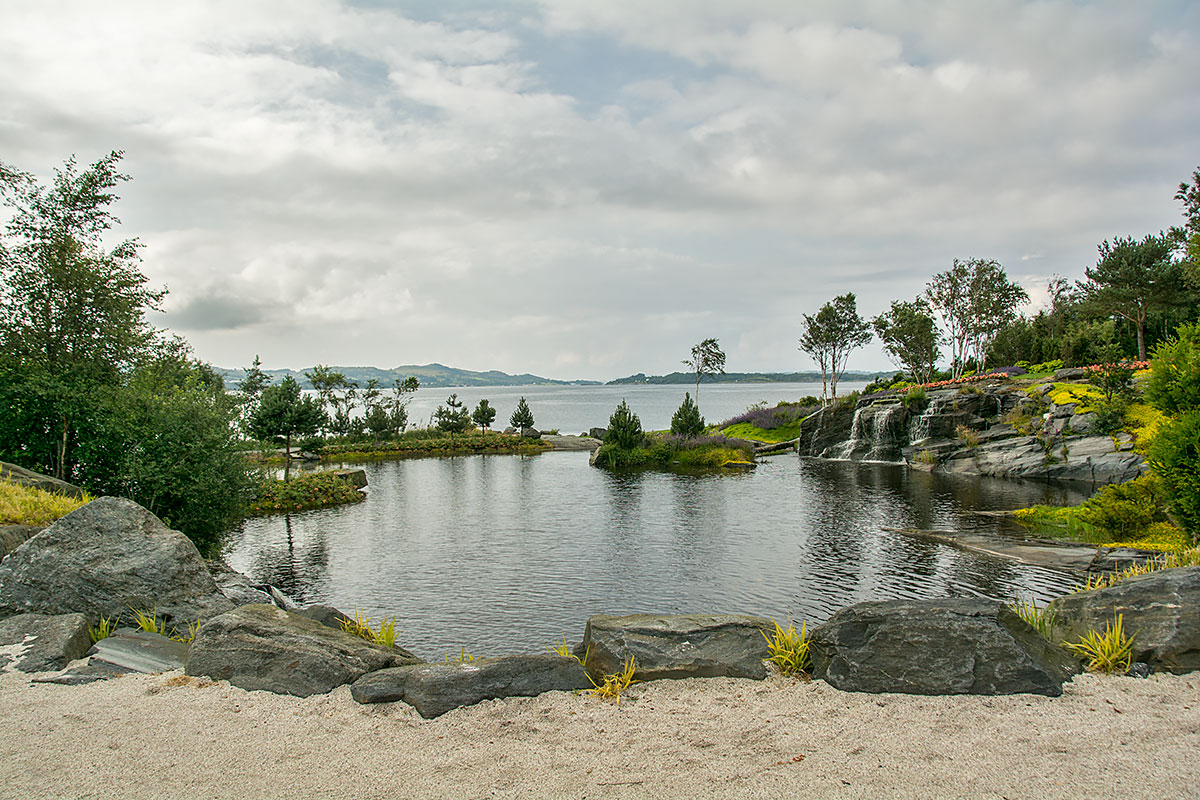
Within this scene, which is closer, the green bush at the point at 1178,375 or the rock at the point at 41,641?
the rock at the point at 41,641

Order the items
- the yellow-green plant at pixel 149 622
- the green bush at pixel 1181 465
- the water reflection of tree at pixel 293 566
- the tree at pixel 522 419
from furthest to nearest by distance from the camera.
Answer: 1. the tree at pixel 522 419
2. the water reflection of tree at pixel 293 566
3. the green bush at pixel 1181 465
4. the yellow-green plant at pixel 149 622

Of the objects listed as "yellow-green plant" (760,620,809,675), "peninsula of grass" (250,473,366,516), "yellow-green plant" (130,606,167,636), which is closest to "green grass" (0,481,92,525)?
"yellow-green plant" (130,606,167,636)

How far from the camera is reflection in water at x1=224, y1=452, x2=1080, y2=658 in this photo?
45.0ft

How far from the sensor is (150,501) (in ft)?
46.2

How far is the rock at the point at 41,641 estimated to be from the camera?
706 cm

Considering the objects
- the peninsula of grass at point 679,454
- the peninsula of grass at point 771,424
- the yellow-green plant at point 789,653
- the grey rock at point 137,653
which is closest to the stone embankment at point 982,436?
the peninsula of grass at point 771,424

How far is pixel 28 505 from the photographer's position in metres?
10.3

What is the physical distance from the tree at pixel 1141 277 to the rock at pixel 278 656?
158 feet

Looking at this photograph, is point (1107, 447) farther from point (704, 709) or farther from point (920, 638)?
point (704, 709)

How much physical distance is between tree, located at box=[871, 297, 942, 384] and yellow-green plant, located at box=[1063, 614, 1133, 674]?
55.7 meters

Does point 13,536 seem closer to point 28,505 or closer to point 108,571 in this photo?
point 28,505

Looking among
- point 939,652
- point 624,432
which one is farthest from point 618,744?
point 624,432

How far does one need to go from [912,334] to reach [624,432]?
30.4m

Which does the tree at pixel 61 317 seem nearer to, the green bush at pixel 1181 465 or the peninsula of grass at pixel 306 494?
the peninsula of grass at pixel 306 494
